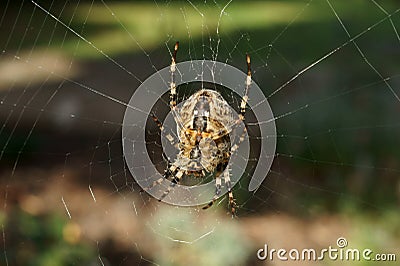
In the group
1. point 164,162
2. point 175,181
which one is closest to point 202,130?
point 175,181

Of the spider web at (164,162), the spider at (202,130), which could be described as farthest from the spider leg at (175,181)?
the spider web at (164,162)

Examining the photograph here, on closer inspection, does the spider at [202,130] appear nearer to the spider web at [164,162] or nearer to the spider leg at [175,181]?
the spider leg at [175,181]

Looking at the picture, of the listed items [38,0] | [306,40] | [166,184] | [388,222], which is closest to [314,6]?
[306,40]

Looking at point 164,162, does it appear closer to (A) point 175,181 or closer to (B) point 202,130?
(A) point 175,181

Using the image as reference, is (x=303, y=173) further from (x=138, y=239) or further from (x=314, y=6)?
(x=314, y=6)

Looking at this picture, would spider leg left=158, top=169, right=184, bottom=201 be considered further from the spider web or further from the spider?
A: the spider web

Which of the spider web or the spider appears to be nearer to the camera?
the spider

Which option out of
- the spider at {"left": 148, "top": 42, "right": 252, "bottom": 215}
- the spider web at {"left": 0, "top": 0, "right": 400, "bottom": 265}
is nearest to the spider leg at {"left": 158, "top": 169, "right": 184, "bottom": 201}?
the spider at {"left": 148, "top": 42, "right": 252, "bottom": 215}
